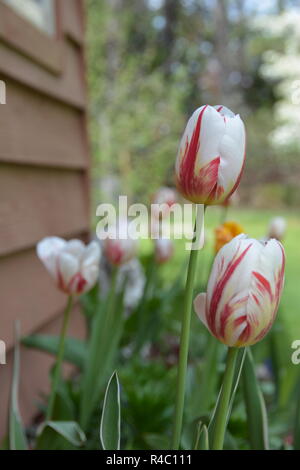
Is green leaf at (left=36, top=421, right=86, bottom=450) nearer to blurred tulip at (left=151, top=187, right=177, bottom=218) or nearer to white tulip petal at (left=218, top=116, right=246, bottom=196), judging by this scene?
white tulip petal at (left=218, top=116, right=246, bottom=196)

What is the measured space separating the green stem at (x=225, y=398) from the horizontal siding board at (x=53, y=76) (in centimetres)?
85

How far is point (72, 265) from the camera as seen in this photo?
81cm

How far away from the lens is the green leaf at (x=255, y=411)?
0.73 meters

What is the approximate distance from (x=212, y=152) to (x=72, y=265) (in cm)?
35

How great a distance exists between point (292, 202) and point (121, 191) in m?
4.61

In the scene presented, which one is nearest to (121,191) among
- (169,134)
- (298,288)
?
(169,134)

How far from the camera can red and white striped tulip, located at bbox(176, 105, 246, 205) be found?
520mm

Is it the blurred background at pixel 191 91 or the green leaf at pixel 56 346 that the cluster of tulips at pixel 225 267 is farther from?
the blurred background at pixel 191 91

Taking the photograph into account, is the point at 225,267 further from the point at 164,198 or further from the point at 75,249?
the point at 164,198

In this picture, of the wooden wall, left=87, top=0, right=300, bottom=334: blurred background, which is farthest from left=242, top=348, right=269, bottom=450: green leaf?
left=87, top=0, right=300, bottom=334: blurred background

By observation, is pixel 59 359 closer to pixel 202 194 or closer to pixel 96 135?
pixel 202 194

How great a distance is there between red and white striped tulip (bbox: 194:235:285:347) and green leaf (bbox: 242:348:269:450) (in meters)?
0.25

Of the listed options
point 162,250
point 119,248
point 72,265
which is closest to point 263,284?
point 72,265
